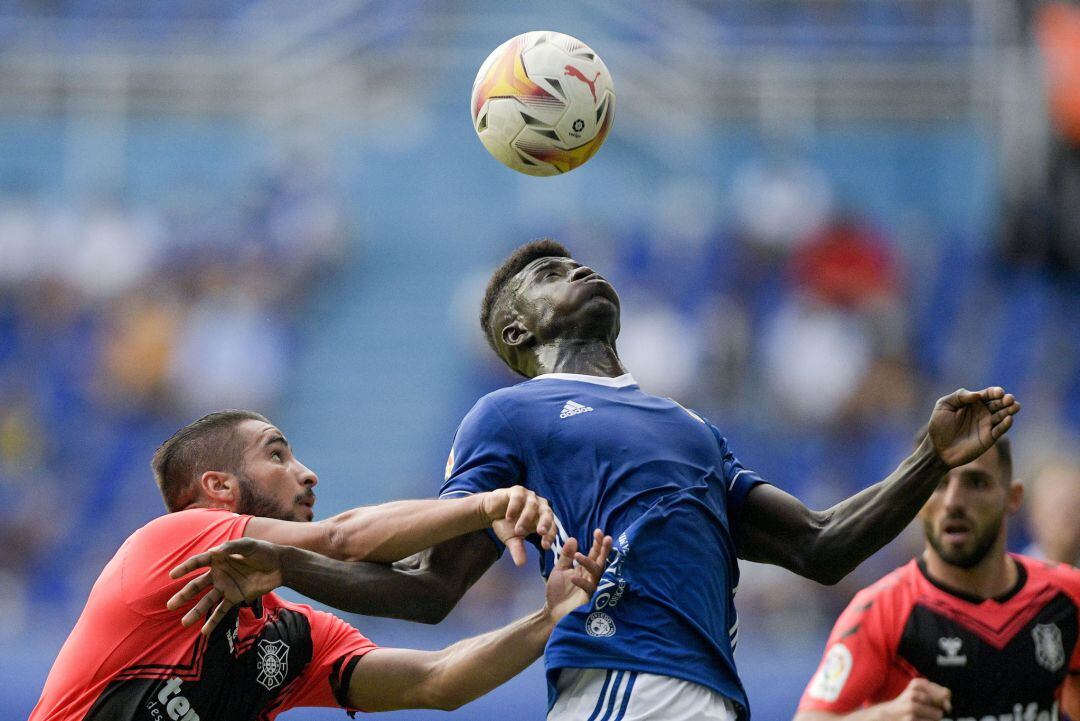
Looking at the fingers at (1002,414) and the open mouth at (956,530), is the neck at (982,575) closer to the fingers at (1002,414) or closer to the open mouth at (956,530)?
the open mouth at (956,530)

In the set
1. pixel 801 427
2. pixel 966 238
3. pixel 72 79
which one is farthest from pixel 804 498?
pixel 72 79

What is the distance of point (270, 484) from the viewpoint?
5445 millimetres

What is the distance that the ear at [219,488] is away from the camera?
17.7 feet

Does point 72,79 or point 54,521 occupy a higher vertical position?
point 72,79

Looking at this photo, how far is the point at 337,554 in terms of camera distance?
15.5ft

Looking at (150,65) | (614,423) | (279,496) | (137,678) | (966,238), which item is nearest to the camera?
(614,423)

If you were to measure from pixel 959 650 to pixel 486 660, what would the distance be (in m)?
2.32

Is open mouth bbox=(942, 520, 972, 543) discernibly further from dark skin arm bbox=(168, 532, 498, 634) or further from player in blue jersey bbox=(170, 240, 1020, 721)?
dark skin arm bbox=(168, 532, 498, 634)

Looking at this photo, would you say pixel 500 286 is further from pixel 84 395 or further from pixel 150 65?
pixel 150 65

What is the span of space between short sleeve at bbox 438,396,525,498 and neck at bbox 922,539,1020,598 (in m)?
2.59

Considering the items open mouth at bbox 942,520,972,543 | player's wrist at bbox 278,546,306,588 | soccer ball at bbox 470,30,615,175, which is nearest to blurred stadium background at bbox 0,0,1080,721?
open mouth at bbox 942,520,972,543

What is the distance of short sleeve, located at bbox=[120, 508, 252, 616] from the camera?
5.01m

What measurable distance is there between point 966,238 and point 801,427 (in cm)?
403

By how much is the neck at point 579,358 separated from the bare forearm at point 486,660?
0.86 m
